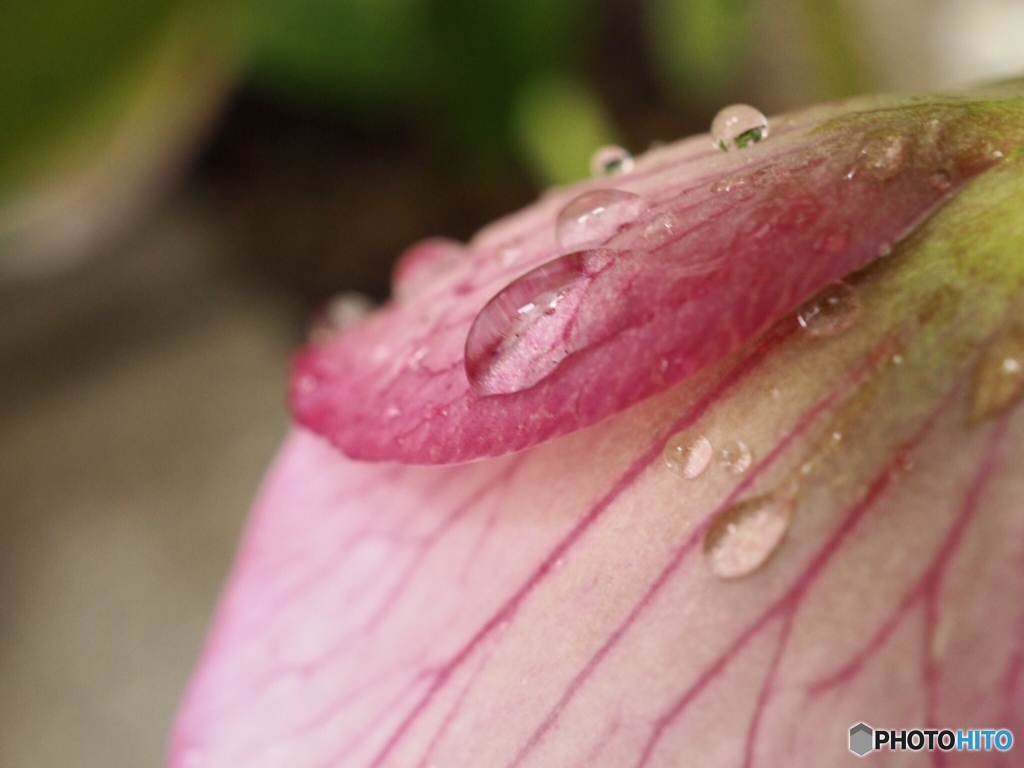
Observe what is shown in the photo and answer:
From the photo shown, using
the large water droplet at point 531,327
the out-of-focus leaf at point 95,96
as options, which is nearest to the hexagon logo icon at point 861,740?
the large water droplet at point 531,327

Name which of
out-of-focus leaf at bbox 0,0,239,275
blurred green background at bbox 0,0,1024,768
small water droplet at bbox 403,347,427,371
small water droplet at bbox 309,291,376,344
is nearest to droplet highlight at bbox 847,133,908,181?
small water droplet at bbox 403,347,427,371

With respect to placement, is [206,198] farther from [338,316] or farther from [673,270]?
[673,270]

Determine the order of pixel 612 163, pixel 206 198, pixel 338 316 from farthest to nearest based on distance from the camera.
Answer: pixel 206 198 → pixel 338 316 → pixel 612 163

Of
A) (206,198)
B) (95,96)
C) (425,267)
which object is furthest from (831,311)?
(206,198)

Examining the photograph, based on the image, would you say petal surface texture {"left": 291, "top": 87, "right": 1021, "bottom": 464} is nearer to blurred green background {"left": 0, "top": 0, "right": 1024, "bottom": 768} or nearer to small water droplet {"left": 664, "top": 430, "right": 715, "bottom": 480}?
small water droplet {"left": 664, "top": 430, "right": 715, "bottom": 480}

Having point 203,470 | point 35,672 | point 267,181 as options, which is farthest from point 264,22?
point 35,672

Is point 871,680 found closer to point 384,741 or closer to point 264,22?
point 384,741

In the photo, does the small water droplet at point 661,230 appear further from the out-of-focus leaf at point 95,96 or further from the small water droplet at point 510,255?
the out-of-focus leaf at point 95,96
